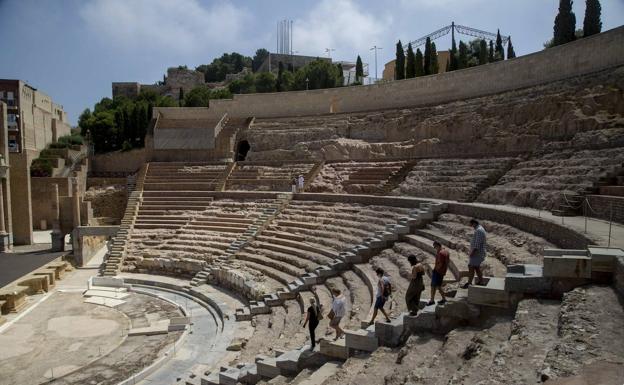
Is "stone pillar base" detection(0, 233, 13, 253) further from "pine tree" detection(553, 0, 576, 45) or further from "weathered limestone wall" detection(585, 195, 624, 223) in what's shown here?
"pine tree" detection(553, 0, 576, 45)

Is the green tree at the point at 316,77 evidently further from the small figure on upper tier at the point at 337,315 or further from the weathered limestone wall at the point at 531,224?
the small figure on upper tier at the point at 337,315

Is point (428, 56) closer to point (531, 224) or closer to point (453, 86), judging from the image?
point (453, 86)

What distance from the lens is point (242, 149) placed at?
3053cm

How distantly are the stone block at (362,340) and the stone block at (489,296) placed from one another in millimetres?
1490

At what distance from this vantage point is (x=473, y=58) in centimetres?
4062

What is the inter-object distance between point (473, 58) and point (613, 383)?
4153 cm

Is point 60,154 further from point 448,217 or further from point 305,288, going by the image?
point 448,217

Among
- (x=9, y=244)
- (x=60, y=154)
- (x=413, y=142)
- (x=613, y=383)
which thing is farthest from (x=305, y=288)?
(x=60, y=154)

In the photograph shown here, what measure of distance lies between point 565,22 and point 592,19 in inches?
74.6

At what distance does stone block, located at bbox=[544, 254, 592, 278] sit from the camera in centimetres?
542

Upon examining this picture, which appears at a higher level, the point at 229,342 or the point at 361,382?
the point at 361,382

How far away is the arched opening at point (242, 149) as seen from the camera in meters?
29.7

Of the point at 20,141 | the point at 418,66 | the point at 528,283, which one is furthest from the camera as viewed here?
the point at 20,141

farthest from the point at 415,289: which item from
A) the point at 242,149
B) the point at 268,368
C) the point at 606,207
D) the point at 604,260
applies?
the point at 242,149
